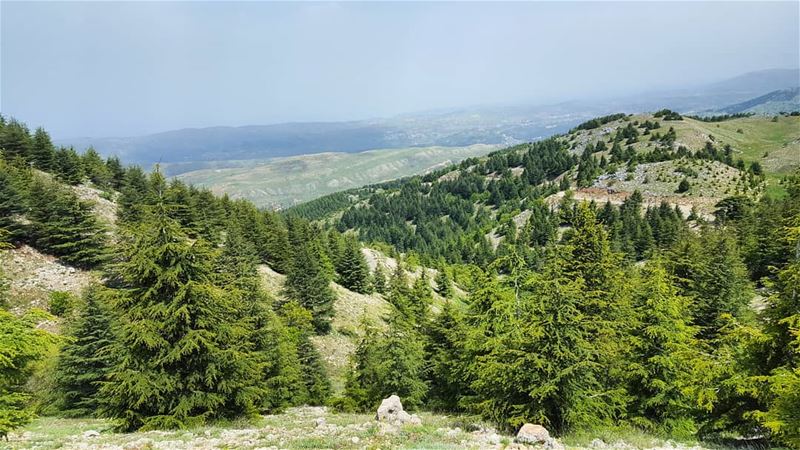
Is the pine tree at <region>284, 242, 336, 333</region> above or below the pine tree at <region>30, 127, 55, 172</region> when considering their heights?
below

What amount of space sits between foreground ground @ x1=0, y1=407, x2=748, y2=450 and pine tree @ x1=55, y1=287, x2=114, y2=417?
6860mm

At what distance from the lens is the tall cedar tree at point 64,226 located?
35219 mm

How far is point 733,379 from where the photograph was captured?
14.4 meters

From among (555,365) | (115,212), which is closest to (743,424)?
(555,365)

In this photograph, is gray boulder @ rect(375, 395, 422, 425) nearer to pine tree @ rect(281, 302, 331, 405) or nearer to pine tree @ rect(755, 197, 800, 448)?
pine tree @ rect(755, 197, 800, 448)

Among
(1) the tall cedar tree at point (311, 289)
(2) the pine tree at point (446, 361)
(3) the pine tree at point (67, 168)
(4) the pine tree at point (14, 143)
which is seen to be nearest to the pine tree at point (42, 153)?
(3) the pine tree at point (67, 168)

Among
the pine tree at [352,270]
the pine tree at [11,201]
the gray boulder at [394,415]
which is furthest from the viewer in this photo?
the pine tree at [352,270]

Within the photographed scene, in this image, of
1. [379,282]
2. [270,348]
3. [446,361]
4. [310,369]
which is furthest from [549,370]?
[379,282]

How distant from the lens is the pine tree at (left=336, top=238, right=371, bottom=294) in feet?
190

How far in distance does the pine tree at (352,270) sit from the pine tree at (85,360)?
116ft

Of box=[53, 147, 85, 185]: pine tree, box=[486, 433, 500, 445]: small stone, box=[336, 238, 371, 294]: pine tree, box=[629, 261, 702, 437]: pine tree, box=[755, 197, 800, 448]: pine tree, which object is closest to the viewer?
box=[755, 197, 800, 448]: pine tree

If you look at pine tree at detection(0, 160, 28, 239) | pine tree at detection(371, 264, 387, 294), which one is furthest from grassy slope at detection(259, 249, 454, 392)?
pine tree at detection(0, 160, 28, 239)

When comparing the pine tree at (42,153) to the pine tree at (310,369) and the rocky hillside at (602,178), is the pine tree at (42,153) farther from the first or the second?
the rocky hillside at (602,178)

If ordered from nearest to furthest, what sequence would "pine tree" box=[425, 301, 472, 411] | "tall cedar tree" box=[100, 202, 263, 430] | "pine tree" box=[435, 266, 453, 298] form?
"tall cedar tree" box=[100, 202, 263, 430] < "pine tree" box=[425, 301, 472, 411] < "pine tree" box=[435, 266, 453, 298]
